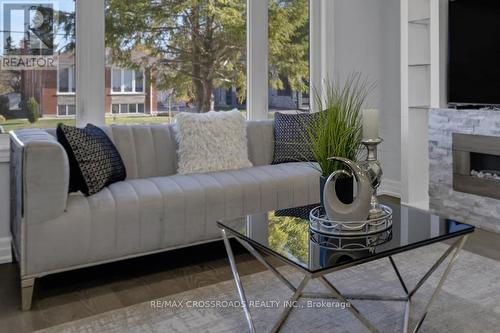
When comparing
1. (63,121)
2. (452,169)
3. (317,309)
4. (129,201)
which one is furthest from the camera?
(452,169)

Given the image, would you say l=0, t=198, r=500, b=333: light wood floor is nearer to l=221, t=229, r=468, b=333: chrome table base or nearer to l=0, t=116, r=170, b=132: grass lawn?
l=221, t=229, r=468, b=333: chrome table base

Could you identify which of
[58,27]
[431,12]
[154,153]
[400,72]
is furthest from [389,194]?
[58,27]

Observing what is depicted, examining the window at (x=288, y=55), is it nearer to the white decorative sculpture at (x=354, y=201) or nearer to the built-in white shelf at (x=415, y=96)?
the built-in white shelf at (x=415, y=96)

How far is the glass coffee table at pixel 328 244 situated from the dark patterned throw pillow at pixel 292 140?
1365mm

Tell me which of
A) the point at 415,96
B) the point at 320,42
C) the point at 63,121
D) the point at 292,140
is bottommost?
the point at 292,140

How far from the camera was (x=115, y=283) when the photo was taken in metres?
2.49

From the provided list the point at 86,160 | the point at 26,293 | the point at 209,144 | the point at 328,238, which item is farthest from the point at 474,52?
the point at 26,293

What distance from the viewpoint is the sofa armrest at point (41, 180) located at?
7.18 feet

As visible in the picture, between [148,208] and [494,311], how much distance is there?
177 centimetres

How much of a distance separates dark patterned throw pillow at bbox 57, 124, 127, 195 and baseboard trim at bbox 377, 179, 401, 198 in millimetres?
2940

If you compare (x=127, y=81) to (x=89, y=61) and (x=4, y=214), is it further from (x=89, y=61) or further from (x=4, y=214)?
(x=4, y=214)

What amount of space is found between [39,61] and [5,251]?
1.29 m

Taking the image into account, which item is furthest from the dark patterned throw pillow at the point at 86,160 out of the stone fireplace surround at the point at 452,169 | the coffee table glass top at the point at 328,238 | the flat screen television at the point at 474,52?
the flat screen television at the point at 474,52

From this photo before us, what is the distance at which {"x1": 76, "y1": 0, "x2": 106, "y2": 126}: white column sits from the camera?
324 cm
